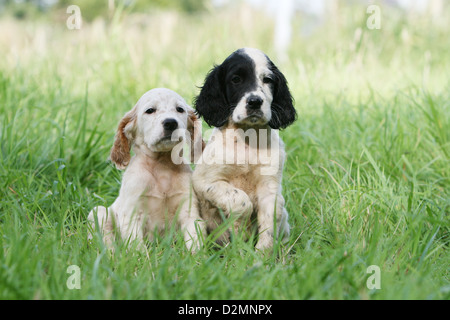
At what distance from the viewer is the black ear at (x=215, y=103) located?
3.54 meters

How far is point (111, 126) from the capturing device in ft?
18.1

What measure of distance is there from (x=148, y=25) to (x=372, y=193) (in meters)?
9.23

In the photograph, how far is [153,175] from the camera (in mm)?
3703

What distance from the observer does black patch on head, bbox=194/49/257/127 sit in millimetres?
3408

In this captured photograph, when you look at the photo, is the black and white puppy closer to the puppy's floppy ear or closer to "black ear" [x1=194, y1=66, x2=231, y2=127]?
"black ear" [x1=194, y1=66, x2=231, y2=127]

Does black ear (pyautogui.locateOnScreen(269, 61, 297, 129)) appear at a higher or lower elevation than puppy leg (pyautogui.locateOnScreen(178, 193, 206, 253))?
higher

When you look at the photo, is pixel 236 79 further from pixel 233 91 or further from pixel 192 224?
pixel 192 224

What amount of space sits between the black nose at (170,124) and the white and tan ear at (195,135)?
0.40 m

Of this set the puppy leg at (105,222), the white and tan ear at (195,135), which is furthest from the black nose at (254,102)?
the puppy leg at (105,222)

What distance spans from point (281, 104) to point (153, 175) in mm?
1027

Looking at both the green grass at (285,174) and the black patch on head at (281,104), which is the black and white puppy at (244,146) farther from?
the green grass at (285,174)

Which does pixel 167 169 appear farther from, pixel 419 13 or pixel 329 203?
pixel 419 13

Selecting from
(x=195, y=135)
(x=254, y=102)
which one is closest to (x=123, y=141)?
(x=195, y=135)

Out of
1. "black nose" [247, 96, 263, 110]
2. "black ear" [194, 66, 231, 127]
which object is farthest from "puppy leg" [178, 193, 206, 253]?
"black nose" [247, 96, 263, 110]
